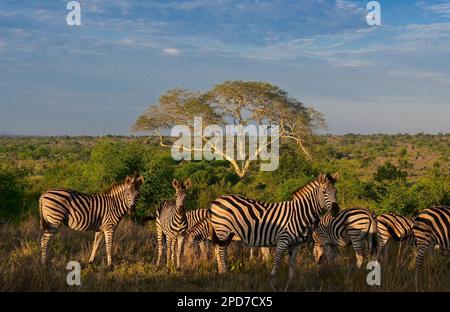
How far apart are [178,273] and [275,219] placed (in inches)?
74.7

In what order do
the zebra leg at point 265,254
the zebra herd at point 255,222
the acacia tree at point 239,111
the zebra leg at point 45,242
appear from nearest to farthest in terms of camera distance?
the zebra herd at point 255,222, the zebra leg at point 45,242, the zebra leg at point 265,254, the acacia tree at point 239,111

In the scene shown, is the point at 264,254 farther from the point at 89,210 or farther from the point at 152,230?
the point at 152,230

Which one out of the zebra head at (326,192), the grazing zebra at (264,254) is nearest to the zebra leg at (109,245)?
the grazing zebra at (264,254)

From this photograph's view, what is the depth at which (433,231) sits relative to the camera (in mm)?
8469

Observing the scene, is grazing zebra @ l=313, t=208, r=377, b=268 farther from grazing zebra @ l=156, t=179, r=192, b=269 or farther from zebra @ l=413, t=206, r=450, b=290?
grazing zebra @ l=156, t=179, r=192, b=269

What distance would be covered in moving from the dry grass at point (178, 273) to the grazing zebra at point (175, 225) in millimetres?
310

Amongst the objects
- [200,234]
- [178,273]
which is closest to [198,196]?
[200,234]


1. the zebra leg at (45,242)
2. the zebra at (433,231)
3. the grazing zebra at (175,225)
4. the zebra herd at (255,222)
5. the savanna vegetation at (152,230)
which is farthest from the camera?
the grazing zebra at (175,225)

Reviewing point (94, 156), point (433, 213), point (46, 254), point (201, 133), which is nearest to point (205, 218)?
point (46, 254)

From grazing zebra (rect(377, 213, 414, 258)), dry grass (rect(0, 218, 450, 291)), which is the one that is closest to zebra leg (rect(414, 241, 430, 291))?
dry grass (rect(0, 218, 450, 291))

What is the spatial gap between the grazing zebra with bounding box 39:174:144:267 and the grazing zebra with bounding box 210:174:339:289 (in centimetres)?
194

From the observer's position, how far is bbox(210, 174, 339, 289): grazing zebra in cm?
820

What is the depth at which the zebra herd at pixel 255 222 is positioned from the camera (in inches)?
326

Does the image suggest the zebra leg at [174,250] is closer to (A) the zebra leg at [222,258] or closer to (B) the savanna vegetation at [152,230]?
(B) the savanna vegetation at [152,230]
